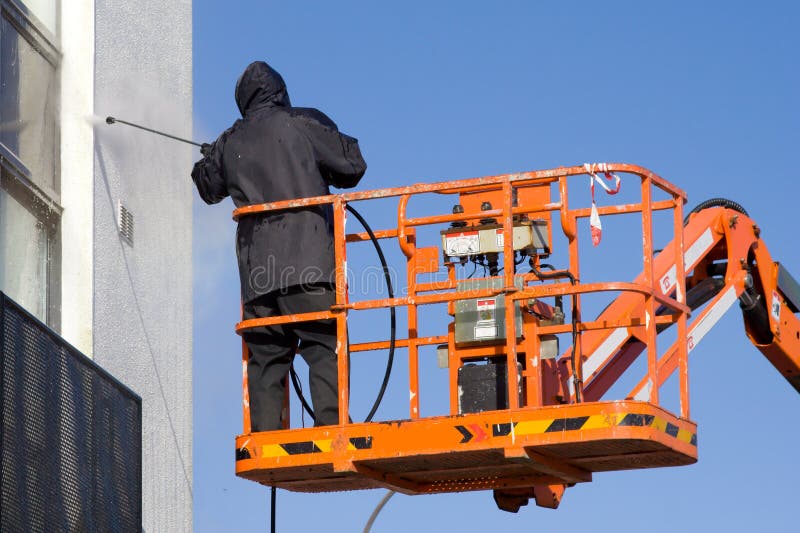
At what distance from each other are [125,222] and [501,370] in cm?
330

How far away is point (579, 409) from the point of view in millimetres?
9219

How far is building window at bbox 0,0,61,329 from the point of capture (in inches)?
416

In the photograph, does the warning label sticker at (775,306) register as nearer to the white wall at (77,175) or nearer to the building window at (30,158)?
the white wall at (77,175)

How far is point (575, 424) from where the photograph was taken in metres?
9.22

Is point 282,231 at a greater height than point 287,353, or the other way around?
point 282,231

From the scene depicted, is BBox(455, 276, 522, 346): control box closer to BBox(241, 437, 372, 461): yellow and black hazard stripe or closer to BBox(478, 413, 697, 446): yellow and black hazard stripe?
BBox(478, 413, 697, 446): yellow and black hazard stripe

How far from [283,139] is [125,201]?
1.98m

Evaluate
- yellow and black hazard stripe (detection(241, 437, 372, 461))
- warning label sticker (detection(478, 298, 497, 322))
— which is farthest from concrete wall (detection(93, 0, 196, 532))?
warning label sticker (detection(478, 298, 497, 322))

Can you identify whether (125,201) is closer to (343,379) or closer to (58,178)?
(58,178)

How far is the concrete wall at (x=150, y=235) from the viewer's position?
451 inches

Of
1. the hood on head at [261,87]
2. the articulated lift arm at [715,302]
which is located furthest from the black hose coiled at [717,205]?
the hood on head at [261,87]

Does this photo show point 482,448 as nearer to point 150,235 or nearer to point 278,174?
point 278,174

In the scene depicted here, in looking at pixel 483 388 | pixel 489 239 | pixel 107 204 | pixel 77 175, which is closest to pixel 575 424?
pixel 483 388

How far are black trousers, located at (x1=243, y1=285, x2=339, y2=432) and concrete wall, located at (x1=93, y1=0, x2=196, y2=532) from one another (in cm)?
133
